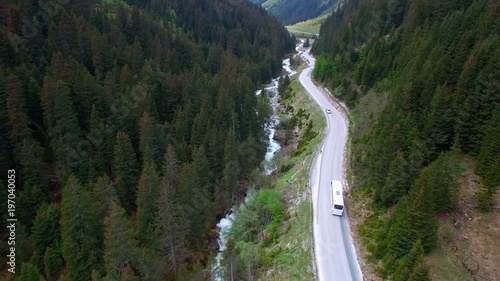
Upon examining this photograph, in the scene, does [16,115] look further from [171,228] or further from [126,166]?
[171,228]

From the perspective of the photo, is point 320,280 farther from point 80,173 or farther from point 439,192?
point 80,173

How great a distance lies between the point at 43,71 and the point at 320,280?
7303 cm

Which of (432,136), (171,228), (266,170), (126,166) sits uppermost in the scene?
(432,136)

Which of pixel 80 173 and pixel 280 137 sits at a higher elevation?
pixel 80 173

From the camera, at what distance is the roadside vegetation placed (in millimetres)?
32031

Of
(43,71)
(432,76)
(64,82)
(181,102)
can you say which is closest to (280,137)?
(181,102)

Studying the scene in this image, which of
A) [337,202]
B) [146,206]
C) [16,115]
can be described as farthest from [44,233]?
[337,202]

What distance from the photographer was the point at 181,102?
72875 millimetres

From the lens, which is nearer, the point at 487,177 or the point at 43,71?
the point at 487,177

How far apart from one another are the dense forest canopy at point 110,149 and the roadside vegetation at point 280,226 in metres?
5.89

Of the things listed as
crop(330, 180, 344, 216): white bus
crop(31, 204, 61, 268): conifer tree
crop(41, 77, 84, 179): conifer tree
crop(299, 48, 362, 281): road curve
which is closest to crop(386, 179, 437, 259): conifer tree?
crop(299, 48, 362, 281): road curve

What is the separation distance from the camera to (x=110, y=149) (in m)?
54.5

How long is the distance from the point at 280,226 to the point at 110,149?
3251cm

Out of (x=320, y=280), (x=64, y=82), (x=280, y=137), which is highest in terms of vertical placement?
(x=64, y=82)
